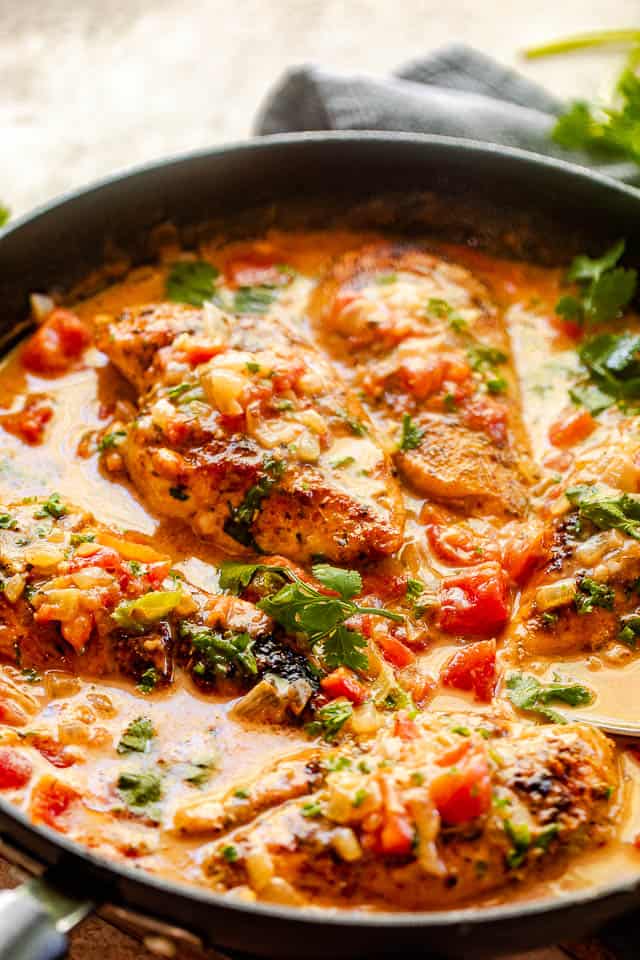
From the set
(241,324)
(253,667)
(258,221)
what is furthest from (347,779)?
(258,221)

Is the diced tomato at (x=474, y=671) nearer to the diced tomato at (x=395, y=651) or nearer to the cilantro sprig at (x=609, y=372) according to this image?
the diced tomato at (x=395, y=651)

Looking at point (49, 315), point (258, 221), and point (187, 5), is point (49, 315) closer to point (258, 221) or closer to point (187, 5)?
point (258, 221)

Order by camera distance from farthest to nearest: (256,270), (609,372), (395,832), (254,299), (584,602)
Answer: (256,270), (254,299), (609,372), (584,602), (395,832)

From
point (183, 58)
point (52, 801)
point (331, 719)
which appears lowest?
point (52, 801)

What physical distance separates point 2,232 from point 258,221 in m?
1.46

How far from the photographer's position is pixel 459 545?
4582 millimetres

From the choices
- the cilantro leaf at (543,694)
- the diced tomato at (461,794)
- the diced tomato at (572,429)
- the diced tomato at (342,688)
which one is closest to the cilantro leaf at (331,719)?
the diced tomato at (342,688)

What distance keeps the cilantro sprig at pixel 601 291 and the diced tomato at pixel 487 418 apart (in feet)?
3.05

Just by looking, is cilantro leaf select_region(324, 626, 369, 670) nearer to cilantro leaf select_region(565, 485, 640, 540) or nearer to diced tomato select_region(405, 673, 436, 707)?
diced tomato select_region(405, 673, 436, 707)

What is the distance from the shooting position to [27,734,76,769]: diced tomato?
12.8ft

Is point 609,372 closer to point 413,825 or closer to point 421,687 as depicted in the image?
point 421,687

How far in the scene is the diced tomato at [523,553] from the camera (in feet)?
14.6

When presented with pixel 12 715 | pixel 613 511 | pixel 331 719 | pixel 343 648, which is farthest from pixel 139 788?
pixel 613 511

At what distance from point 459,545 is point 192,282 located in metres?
2.17
